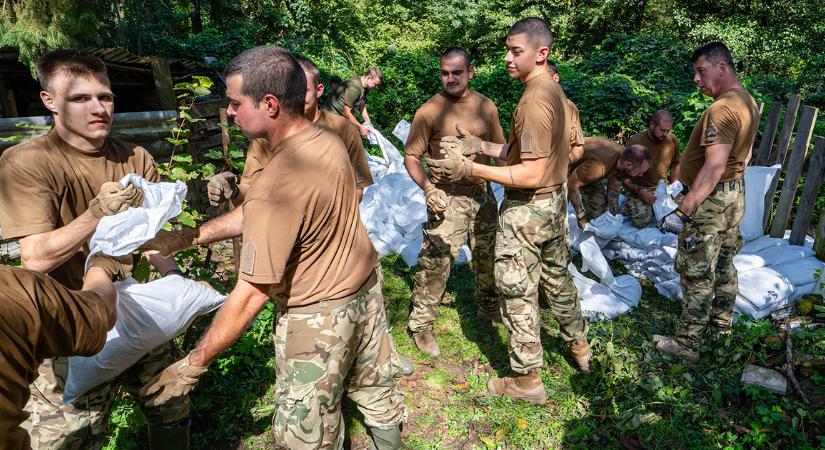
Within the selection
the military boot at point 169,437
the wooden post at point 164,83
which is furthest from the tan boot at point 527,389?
the wooden post at point 164,83

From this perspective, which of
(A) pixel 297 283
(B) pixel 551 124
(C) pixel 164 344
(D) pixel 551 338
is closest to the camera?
(A) pixel 297 283

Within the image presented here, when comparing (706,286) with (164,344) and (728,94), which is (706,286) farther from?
(164,344)

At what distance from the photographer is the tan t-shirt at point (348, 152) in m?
3.24

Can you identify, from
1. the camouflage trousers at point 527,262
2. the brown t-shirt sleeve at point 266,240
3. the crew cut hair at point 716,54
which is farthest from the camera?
the crew cut hair at point 716,54

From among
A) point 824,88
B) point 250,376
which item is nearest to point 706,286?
point 250,376

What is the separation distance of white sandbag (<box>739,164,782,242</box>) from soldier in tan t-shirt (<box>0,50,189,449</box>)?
17.8 ft

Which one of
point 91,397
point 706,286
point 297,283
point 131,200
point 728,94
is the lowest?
point 706,286

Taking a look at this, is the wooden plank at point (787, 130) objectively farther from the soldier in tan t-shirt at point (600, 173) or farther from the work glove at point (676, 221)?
the work glove at point (676, 221)

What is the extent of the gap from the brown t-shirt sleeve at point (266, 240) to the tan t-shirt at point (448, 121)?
7.27 feet

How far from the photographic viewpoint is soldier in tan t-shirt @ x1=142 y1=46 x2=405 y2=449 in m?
1.84

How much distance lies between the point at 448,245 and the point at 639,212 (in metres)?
2.84

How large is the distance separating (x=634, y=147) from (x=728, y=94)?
2.07m

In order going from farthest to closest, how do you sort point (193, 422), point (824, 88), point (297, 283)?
point (824, 88)
point (193, 422)
point (297, 283)

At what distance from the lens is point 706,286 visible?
3619 mm
